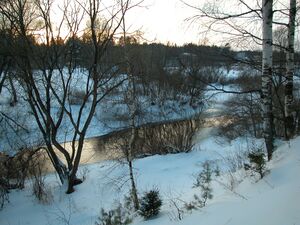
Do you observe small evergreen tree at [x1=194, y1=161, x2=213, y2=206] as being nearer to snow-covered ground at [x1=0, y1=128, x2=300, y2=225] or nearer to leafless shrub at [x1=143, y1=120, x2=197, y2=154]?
snow-covered ground at [x1=0, y1=128, x2=300, y2=225]

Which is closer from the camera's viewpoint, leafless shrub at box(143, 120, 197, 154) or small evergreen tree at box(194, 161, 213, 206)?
small evergreen tree at box(194, 161, 213, 206)

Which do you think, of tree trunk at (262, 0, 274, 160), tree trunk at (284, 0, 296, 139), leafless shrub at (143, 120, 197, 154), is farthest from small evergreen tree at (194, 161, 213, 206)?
leafless shrub at (143, 120, 197, 154)

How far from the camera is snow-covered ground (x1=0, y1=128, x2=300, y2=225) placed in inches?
183

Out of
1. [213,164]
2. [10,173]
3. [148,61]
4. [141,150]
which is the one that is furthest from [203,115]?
[10,173]

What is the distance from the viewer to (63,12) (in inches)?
477

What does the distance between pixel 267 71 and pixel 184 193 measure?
3.81 meters

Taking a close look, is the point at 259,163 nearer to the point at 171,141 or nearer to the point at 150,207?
the point at 150,207

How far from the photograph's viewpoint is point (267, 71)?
7.05 m

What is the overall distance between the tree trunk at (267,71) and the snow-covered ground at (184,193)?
411mm

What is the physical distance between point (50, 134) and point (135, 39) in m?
4.87

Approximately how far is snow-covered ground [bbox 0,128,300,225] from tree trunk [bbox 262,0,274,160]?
41 cm

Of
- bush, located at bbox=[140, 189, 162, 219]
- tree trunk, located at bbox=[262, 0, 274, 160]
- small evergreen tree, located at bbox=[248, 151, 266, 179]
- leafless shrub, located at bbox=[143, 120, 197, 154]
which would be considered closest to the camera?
small evergreen tree, located at bbox=[248, 151, 266, 179]

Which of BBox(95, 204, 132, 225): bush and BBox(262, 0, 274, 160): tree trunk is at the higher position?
BBox(262, 0, 274, 160): tree trunk

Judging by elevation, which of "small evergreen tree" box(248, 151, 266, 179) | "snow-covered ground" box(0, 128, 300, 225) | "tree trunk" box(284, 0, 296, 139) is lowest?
"snow-covered ground" box(0, 128, 300, 225)
